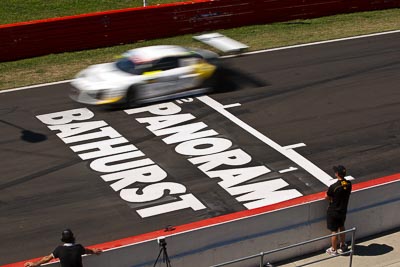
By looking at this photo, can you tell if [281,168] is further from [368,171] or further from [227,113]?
[227,113]

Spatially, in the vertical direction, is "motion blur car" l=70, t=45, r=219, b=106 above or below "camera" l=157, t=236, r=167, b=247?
above

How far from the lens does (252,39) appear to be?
2628cm

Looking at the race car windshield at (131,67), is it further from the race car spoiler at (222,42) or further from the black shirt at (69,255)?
the black shirt at (69,255)

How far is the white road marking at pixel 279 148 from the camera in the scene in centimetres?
1684

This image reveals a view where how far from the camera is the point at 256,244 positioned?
13.1 meters

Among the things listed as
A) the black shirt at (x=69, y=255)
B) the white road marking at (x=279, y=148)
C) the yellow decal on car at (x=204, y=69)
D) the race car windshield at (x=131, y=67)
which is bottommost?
the white road marking at (x=279, y=148)

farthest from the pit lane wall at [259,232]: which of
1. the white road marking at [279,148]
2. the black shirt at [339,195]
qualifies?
the white road marking at [279,148]

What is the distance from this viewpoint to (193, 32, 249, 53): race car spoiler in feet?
79.0

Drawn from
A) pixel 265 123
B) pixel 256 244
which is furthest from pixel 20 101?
pixel 256 244

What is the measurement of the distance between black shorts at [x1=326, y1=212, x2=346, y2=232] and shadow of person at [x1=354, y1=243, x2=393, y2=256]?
2.39 feet

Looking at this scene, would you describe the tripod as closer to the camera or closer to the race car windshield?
the camera

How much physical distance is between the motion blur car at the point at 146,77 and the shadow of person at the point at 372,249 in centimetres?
820

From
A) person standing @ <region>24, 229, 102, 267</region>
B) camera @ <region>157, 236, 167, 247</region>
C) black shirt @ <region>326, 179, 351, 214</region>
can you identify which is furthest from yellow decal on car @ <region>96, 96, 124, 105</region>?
person standing @ <region>24, 229, 102, 267</region>

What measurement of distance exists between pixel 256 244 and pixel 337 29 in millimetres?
15617
